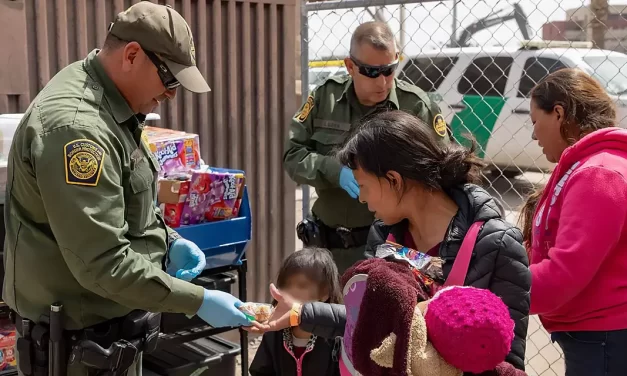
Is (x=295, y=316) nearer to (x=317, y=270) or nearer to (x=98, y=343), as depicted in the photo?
(x=98, y=343)

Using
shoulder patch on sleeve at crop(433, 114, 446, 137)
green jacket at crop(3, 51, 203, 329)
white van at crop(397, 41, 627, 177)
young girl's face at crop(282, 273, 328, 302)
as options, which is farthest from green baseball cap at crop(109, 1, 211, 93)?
white van at crop(397, 41, 627, 177)

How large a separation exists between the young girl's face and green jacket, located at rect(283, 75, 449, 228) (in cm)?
69

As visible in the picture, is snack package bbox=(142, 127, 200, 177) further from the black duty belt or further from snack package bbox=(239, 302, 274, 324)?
snack package bbox=(239, 302, 274, 324)

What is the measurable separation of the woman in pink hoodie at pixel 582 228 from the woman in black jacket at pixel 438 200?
0.37m

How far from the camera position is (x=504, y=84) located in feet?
32.1

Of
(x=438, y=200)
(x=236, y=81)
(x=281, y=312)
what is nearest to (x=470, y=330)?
(x=438, y=200)

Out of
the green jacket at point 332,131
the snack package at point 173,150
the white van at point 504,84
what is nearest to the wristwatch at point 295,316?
the snack package at point 173,150

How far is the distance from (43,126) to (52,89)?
0.20 meters

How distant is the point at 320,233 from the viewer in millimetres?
3898

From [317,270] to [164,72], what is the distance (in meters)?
1.16

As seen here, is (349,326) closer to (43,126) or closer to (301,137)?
(43,126)

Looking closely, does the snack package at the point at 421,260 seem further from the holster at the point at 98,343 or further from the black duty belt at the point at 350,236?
the black duty belt at the point at 350,236

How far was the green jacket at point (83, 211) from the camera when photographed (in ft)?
7.27

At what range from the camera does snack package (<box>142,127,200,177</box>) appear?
136 inches
